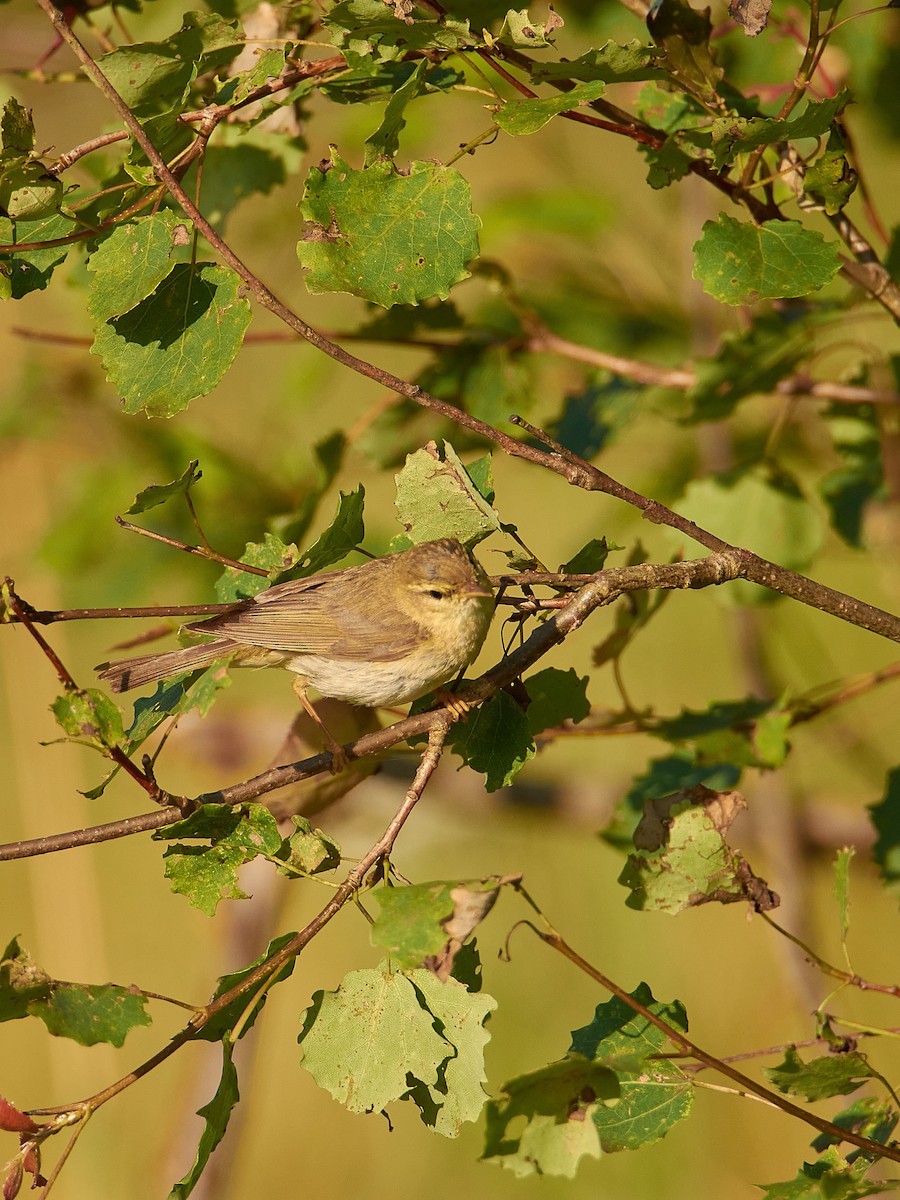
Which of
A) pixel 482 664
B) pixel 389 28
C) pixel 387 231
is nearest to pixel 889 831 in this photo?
pixel 387 231

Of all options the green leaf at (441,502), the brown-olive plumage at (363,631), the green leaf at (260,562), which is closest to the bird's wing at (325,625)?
the brown-olive plumage at (363,631)

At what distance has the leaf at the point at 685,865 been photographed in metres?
1.79

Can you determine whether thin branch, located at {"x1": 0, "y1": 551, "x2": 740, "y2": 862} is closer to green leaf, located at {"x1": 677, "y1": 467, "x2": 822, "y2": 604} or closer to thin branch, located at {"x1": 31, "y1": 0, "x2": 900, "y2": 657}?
thin branch, located at {"x1": 31, "y1": 0, "x2": 900, "y2": 657}

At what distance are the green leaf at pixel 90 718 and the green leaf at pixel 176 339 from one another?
50cm

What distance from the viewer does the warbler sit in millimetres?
2471

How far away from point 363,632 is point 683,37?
1525 millimetres

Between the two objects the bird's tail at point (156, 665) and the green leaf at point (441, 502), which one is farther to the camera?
the bird's tail at point (156, 665)

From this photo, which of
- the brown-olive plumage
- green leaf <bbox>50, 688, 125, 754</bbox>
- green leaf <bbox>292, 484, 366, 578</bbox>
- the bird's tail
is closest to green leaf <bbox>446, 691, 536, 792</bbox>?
green leaf <bbox>292, 484, 366, 578</bbox>

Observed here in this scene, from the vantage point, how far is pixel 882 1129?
1680 millimetres

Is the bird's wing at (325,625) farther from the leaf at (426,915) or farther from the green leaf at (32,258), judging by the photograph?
the leaf at (426,915)

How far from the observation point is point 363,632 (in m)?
2.76

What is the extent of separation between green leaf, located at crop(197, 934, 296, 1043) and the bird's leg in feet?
0.85

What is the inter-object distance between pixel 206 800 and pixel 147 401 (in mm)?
642

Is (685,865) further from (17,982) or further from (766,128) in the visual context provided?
(766,128)
